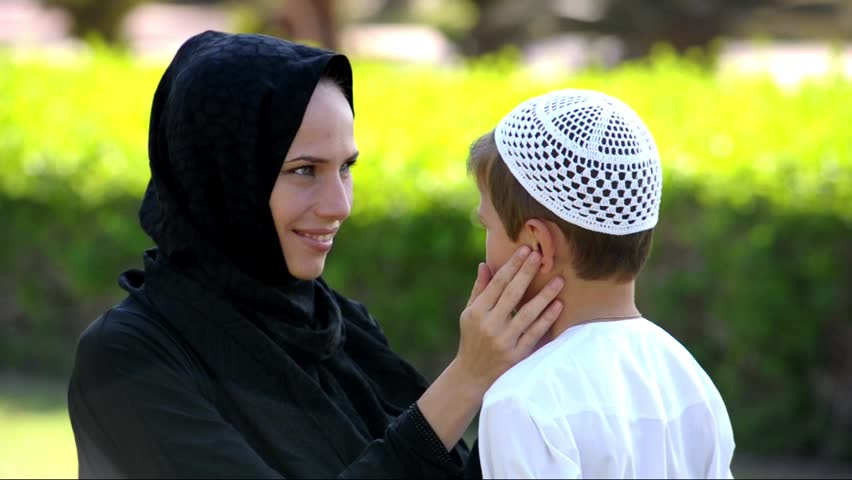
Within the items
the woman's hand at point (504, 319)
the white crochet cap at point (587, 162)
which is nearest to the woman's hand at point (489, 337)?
the woman's hand at point (504, 319)

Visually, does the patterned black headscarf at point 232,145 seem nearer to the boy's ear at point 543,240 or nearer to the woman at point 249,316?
the woman at point 249,316

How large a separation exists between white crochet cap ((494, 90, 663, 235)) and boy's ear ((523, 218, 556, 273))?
52 millimetres

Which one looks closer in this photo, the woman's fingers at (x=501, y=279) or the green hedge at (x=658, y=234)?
the woman's fingers at (x=501, y=279)

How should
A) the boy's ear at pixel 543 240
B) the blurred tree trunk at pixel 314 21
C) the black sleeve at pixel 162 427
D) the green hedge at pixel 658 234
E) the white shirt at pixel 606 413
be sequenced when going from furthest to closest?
1. the blurred tree trunk at pixel 314 21
2. the green hedge at pixel 658 234
3. the black sleeve at pixel 162 427
4. the boy's ear at pixel 543 240
5. the white shirt at pixel 606 413

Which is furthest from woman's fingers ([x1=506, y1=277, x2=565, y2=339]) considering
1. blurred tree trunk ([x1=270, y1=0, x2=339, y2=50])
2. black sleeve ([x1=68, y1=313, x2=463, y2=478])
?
blurred tree trunk ([x1=270, y1=0, x2=339, y2=50])

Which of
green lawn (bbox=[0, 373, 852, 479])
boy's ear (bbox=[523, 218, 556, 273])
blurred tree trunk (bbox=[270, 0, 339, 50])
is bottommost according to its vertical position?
green lawn (bbox=[0, 373, 852, 479])

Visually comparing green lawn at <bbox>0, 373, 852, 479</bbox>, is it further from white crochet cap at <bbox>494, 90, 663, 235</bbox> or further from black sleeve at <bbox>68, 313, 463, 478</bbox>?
white crochet cap at <bbox>494, 90, 663, 235</bbox>

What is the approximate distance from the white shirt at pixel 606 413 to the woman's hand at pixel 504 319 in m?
0.06

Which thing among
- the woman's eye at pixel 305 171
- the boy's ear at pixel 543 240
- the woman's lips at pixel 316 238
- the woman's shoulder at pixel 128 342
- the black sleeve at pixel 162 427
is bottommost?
the black sleeve at pixel 162 427

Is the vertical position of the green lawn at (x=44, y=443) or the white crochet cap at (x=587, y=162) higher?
the white crochet cap at (x=587, y=162)

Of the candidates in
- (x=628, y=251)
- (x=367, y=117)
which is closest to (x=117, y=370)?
(x=628, y=251)

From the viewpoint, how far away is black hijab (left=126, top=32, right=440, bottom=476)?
2.58 metres

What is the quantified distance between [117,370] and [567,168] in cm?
90

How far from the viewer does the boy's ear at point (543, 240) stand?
91.7 inches
